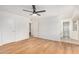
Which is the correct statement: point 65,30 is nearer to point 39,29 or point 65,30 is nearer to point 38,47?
point 39,29

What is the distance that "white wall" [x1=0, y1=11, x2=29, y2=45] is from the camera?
2.53 meters

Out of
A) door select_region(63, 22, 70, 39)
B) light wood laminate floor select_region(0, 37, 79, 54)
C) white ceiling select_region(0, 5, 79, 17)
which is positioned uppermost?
white ceiling select_region(0, 5, 79, 17)

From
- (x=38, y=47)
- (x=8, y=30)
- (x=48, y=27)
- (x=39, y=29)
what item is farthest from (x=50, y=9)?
(x=8, y=30)

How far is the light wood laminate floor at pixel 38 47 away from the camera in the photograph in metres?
2.52

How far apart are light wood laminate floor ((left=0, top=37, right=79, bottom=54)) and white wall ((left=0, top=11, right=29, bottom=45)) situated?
13cm

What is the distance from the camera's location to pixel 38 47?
2.57 metres

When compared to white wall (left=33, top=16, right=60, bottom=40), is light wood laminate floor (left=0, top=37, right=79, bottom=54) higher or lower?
lower

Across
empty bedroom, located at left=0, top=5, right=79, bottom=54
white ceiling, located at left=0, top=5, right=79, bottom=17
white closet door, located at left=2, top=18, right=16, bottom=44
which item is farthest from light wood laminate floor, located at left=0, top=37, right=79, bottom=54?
white ceiling, located at left=0, top=5, right=79, bottom=17

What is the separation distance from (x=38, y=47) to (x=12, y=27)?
30.6 inches

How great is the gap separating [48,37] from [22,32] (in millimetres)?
643

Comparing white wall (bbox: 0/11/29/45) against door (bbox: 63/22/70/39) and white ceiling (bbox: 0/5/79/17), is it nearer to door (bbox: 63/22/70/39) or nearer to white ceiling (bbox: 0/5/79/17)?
white ceiling (bbox: 0/5/79/17)

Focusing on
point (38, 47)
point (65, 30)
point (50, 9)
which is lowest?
point (38, 47)

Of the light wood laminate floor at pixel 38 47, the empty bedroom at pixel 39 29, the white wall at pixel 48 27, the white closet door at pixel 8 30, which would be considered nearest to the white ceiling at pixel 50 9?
the empty bedroom at pixel 39 29
